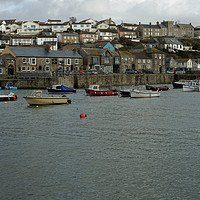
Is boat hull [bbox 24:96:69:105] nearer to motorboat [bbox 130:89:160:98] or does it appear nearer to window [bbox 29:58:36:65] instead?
motorboat [bbox 130:89:160:98]

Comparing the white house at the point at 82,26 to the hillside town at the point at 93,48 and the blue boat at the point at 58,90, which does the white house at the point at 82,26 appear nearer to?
the hillside town at the point at 93,48

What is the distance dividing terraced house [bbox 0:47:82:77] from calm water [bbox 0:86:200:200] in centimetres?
4594

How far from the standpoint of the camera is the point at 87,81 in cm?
7644

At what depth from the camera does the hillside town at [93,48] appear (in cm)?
7906

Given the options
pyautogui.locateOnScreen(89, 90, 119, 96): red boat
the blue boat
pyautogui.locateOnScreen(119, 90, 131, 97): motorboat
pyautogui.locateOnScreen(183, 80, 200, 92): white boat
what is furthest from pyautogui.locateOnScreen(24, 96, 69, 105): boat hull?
pyautogui.locateOnScreen(183, 80, 200, 92): white boat

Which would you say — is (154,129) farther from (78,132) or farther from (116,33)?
(116,33)

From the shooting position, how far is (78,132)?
84.8 feet

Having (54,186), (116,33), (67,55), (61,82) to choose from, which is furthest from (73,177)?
(116,33)

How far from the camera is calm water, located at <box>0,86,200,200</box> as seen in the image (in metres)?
14.7

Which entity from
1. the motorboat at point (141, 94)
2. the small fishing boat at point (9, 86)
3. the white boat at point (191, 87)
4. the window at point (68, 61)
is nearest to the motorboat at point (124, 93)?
the motorboat at point (141, 94)

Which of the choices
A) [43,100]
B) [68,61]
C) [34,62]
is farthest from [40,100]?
[68,61]

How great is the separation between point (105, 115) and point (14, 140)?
13.3 m

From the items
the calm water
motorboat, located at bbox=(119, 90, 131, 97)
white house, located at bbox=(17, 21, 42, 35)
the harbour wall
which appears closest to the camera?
the calm water

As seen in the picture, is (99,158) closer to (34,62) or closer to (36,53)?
(34,62)
